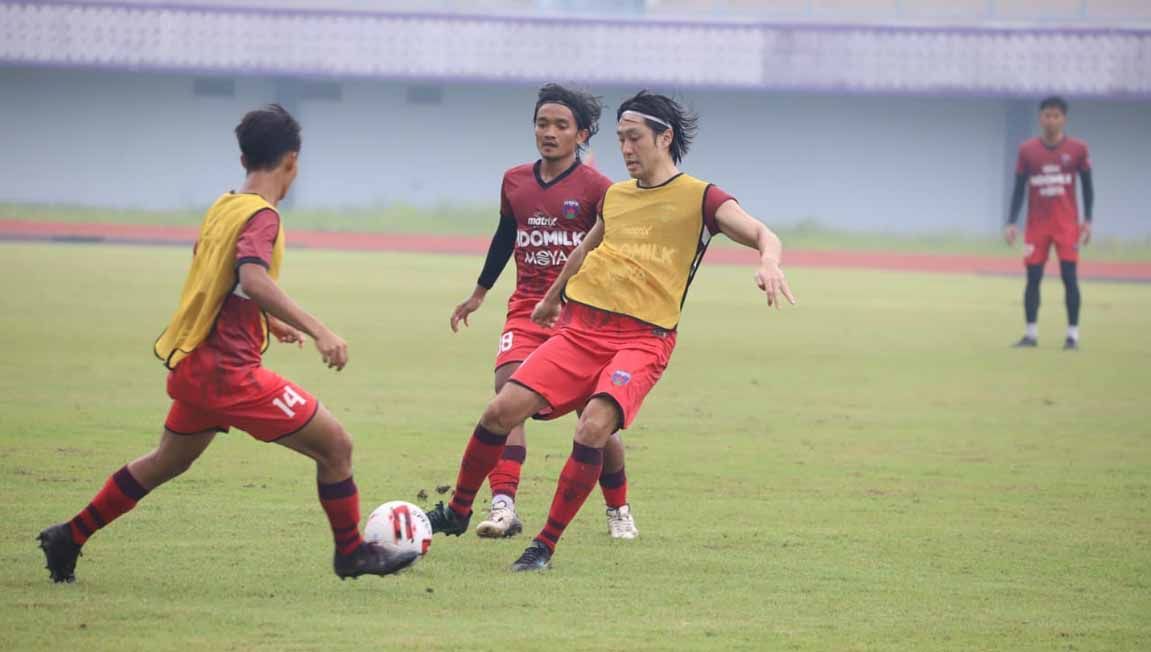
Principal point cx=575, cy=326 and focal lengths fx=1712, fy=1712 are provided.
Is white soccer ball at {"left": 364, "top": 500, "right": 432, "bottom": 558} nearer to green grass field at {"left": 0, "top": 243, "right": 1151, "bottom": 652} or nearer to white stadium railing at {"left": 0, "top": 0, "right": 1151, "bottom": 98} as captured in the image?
green grass field at {"left": 0, "top": 243, "right": 1151, "bottom": 652}

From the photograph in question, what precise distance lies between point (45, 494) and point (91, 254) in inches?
809

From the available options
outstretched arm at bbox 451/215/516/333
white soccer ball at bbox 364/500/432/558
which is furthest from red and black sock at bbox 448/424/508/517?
outstretched arm at bbox 451/215/516/333

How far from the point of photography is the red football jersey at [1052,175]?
1858 cm

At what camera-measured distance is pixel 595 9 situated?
47531mm

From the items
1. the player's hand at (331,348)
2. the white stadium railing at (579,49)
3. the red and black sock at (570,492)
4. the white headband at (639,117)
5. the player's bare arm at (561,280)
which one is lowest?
the white stadium railing at (579,49)

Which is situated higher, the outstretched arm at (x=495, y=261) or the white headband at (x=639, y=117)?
the white headband at (x=639, y=117)

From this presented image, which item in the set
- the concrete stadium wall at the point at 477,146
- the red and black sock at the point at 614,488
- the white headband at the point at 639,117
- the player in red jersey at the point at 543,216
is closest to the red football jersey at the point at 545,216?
the player in red jersey at the point at 543,216

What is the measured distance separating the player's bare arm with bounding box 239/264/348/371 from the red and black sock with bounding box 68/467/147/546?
3.29ft

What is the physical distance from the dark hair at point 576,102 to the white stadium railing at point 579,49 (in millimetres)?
34714

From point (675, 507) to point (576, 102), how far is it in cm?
218

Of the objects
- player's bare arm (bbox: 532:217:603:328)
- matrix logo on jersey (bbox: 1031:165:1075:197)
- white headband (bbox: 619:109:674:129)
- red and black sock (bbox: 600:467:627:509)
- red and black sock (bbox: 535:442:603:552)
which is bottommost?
matrix logo on jersey (bbox: 1031:165:1075:197)

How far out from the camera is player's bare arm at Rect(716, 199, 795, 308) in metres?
6.73

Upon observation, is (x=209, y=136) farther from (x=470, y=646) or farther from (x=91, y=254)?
(x=470, y=646)

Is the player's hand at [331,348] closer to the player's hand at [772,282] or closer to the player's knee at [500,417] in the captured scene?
the player's knee at [500,417]
